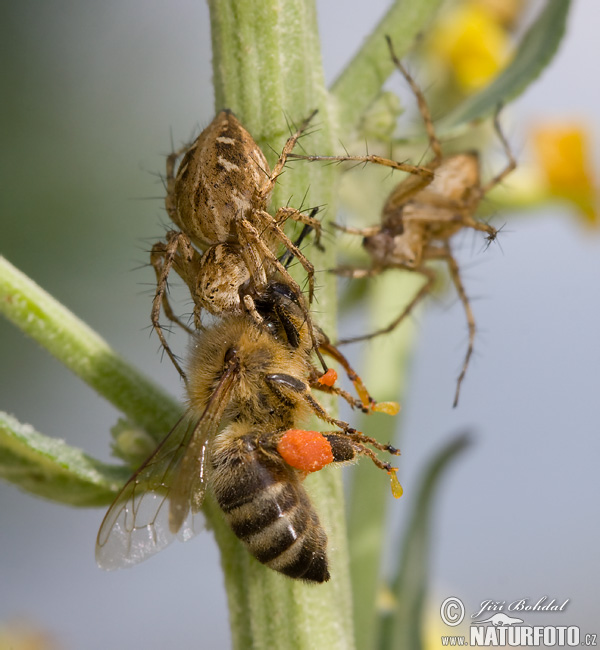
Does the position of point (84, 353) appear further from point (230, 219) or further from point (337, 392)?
point (337, 392)

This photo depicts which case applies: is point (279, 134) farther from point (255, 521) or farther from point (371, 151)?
point (255, 521)

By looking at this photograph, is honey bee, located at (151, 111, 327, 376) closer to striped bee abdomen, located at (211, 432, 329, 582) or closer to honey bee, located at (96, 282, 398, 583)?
honey bee, located at (96, 282, 398, 583)

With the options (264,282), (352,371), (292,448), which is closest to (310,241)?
(264,282)

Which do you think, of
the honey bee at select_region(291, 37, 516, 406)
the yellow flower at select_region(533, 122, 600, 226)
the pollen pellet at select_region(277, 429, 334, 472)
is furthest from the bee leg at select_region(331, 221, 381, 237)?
the yellow flower at select_region(533, 122, 600, 226)

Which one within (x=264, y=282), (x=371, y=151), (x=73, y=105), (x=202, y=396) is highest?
(x=73, y=105)

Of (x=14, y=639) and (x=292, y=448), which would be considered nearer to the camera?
(x=292, y=448)

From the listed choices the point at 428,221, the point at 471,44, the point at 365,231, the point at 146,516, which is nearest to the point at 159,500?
the point at 146,516

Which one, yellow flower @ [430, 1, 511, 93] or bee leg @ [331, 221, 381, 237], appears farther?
yellow flower @ [430, 1, 511, 93]
